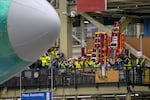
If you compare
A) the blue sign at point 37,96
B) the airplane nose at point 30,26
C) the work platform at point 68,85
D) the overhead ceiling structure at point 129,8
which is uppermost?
the overhead ceiling structure at point 129,8

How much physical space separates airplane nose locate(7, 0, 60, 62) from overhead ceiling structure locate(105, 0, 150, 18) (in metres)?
32.4

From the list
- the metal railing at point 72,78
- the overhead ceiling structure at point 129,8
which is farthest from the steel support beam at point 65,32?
the metal railing at point 72,78

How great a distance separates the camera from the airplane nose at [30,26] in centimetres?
522

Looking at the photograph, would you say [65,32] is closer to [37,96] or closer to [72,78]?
[72,78]

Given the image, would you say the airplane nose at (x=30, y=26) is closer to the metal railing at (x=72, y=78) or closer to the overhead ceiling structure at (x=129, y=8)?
the metal railing at (x=72, y=78)

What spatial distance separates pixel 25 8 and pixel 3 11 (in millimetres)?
248

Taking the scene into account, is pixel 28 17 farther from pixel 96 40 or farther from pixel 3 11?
pixel 96 40

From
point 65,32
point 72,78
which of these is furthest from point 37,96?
point 65,32

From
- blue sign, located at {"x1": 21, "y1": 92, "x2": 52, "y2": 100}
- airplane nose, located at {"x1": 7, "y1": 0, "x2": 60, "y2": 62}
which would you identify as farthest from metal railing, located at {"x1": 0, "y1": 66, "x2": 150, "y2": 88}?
airplane nose, located at {"x1": 7, "y1": 0, "x2": 60, "y2": 62}

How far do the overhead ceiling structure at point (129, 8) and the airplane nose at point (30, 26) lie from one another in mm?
32402

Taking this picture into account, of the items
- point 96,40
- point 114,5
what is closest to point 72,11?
point 114,5

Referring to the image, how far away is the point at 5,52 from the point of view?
5.27m

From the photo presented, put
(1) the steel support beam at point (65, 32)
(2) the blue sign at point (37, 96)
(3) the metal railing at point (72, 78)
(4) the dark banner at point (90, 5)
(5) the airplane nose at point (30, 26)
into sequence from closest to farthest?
(5) the airplane nose at point (30, 26) < (2) the blue sign at point (37, 96) < (3) the metal railing at point (72, 78) < (4) the dark banner at point (90, 5) < (1) the steel support beam at point (65, 32)

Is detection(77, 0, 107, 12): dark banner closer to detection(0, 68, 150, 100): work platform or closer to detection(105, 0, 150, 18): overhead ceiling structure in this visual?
detection(105, 0, 150, 18): overhead ceiling structure
